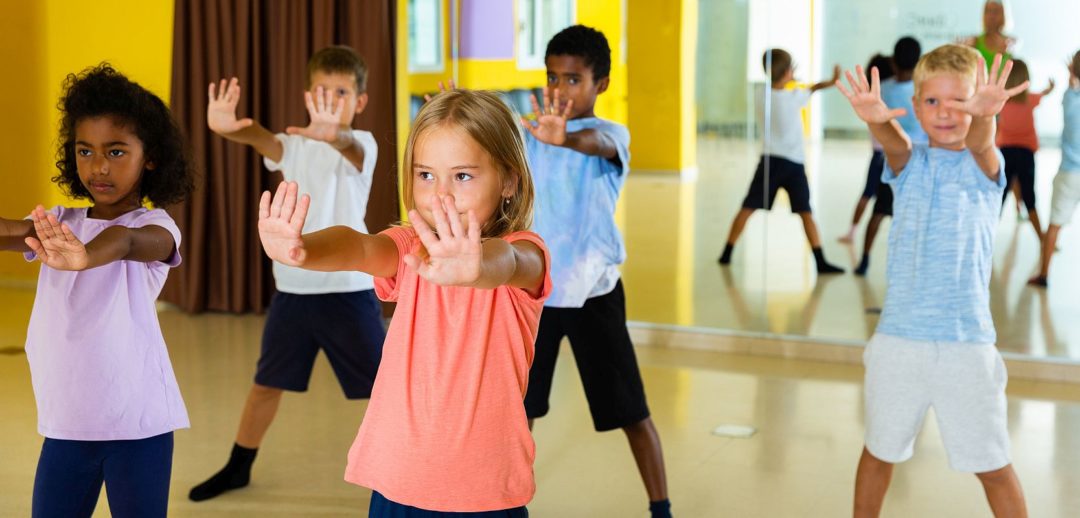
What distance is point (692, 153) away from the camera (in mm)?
5289

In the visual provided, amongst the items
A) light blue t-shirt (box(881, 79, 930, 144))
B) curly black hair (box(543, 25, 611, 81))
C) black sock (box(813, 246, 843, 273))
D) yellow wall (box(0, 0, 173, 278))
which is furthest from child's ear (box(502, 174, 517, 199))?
yellow wall (box(0, 0, 173, 278))

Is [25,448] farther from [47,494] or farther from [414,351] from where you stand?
[414,351]

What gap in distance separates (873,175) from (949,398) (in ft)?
8.86

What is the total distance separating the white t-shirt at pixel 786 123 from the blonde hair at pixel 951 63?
98.1 inches

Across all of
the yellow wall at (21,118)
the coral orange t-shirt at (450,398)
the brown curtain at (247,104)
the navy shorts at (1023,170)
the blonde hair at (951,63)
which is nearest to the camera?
the coral orange t-shirt at (450,398)

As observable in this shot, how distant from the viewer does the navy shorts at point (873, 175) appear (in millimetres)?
5055

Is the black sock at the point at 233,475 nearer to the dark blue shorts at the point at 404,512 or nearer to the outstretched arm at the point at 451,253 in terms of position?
the dark blue shorts at the point at 404,512

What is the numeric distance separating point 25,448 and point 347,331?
1.24 metres

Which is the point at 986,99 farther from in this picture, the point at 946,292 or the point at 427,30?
the point at 427,30

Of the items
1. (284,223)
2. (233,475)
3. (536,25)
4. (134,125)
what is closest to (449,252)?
(284,223)

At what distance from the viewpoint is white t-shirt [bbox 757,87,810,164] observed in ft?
16.8

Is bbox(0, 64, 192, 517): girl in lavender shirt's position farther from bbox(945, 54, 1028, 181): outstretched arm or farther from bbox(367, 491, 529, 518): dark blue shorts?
bbox(945, 54, 1028, 181): outstretched arm

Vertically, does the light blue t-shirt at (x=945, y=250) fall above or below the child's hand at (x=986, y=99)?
below

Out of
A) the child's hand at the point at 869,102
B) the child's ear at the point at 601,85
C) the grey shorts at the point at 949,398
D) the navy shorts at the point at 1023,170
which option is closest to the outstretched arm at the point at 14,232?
the child's ear at the point at 601,85
